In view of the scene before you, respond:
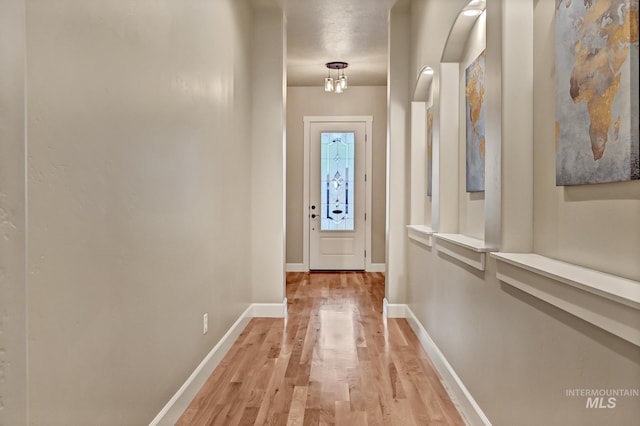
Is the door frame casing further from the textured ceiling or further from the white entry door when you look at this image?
the textured ceiling

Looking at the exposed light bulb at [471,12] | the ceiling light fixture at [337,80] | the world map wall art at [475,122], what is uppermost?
the ceiling light fixture at [337,80]

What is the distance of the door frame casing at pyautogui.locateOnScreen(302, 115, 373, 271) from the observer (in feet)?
25.3

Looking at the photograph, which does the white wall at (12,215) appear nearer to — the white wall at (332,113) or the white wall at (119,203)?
the white wall at (119,203)

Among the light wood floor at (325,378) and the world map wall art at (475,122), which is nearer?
the light wood floor at (325,378)

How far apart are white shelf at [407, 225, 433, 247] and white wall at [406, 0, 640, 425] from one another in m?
0.81

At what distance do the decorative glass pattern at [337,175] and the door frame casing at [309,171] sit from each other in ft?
0.68

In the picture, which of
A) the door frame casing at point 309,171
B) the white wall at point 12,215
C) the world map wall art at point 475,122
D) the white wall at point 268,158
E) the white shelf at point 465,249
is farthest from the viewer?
the door frame casing at point 309,171

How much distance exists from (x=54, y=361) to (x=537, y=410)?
60.0 inches

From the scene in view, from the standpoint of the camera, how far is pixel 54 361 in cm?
140

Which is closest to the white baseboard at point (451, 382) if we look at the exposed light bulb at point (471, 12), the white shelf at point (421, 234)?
the white shelf at point (421, 234)

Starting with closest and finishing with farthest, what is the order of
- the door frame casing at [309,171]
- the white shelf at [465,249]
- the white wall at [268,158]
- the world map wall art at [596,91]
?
the world map wall art at [596,91] → the white shelf at [465,249] → the white wall at [268,158] → the door frame casing at [309,171]

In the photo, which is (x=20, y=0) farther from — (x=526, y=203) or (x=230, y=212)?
(x=230, y=212)

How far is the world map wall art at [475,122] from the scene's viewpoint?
267 centimetres

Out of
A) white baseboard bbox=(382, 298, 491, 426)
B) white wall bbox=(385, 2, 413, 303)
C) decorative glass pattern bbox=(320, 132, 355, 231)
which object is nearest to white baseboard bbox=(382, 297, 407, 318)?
white wall bbox=(385, 2, 413, 303)
